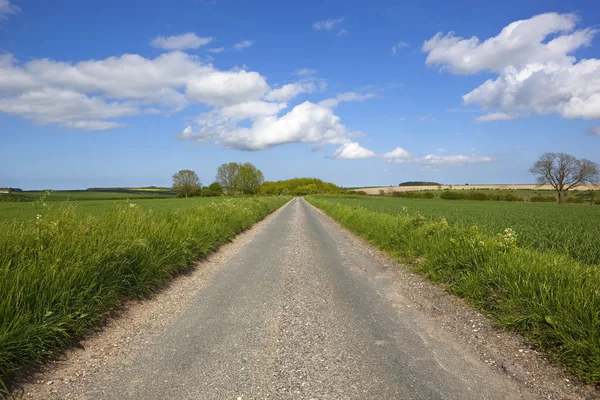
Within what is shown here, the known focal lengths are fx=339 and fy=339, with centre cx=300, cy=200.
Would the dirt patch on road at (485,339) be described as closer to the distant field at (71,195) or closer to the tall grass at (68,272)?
the tall grass at (68,272)

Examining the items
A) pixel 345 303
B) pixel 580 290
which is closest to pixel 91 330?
pixel 345 303

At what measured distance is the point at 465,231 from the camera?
339 inches

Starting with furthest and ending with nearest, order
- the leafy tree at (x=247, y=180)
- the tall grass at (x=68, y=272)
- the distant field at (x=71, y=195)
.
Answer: the leafy tree at (x=247, y=180)
the distant field at (x=71, y=195)
the tall grass at (x=68, y=272)

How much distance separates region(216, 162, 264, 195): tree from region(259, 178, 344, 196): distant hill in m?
37.0

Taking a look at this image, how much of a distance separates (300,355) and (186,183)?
10163 cm

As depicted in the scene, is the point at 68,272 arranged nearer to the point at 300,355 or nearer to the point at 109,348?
the point at 109,348

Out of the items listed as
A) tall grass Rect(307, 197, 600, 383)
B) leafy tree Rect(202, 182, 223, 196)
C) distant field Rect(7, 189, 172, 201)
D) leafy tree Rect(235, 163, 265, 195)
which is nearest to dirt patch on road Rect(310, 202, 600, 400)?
tall grass Rect(307, 197, 600, 383)

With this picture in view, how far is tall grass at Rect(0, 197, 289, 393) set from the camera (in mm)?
3580

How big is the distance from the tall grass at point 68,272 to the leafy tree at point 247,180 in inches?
4061

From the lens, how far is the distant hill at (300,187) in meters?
155

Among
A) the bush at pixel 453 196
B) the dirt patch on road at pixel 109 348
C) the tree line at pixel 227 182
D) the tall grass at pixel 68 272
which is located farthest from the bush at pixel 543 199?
the dirt patch on road at pixel 109 348

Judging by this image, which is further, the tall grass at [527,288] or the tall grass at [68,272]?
the tall grass at [527,288]

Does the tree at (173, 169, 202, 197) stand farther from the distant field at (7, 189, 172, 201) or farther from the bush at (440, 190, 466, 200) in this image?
the bush at (440, 190, 466, 200)

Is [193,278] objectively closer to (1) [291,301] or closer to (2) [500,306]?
(1) [291,301]
